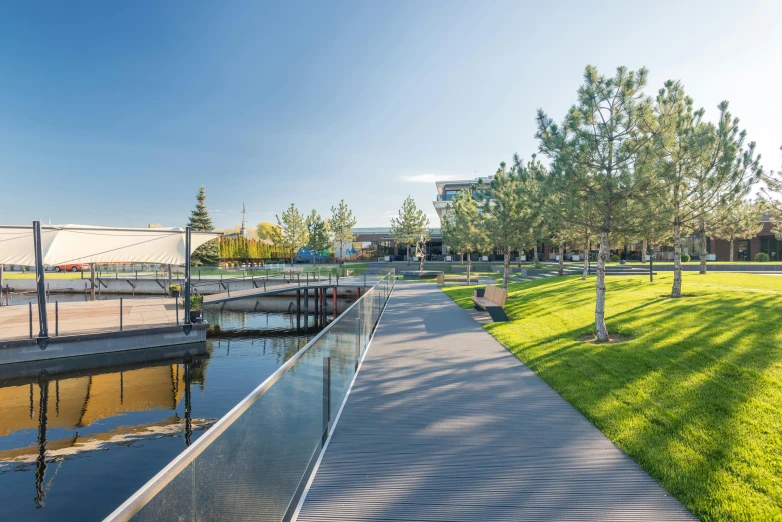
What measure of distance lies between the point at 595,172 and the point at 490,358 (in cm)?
503

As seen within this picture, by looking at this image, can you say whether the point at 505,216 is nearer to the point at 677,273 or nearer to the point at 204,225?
the point at 677,273

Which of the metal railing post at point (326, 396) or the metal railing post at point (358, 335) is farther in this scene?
the metal railing post at point (358, 335)

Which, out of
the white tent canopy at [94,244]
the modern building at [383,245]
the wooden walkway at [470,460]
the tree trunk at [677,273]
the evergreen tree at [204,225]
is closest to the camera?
the wooden walkway at [470,460]

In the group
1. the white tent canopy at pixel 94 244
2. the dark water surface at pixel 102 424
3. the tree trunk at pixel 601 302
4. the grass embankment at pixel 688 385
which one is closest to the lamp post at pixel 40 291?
the dark water surface at pixel 102 424

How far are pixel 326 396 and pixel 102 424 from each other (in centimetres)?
771

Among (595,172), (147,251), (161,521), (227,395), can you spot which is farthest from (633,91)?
(147,251)

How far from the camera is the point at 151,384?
12461 mm

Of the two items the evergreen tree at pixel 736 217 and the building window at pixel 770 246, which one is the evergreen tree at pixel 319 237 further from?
the building window at pixel 770 246

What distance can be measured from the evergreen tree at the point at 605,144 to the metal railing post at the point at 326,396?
718cm

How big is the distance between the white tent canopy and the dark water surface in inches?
226

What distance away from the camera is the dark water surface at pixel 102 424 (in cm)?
681

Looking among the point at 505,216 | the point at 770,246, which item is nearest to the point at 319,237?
the point at 505,216

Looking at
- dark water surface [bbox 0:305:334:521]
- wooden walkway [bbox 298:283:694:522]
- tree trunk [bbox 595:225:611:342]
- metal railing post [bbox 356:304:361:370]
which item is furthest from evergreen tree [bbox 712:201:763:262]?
dark water surface [bbox 0:305:334:521]

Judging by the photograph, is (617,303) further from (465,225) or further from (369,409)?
(465,225)
